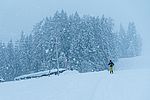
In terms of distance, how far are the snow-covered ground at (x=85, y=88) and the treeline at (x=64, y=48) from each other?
27.2 m

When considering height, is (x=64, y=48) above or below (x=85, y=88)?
above

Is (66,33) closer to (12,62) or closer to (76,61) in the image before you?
(76,61)

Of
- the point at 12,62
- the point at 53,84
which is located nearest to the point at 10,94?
the point at 53,84

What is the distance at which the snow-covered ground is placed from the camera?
25.9 m

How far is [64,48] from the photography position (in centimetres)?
7031

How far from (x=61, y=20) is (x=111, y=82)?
47.8 metres

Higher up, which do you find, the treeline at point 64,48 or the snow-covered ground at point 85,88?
the treeline at point 64,48

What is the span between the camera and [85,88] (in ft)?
98.0

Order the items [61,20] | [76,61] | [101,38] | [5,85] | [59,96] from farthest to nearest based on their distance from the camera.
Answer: [61,20], [101,38], [76,61], [5,85], [59,96]

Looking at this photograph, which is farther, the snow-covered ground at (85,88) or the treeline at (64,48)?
the treeline at (64,48)

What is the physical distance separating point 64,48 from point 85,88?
40.7 meters

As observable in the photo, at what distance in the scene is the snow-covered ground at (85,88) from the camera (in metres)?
25.9

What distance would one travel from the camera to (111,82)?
97.6 ft

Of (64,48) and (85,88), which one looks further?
(64,48)
